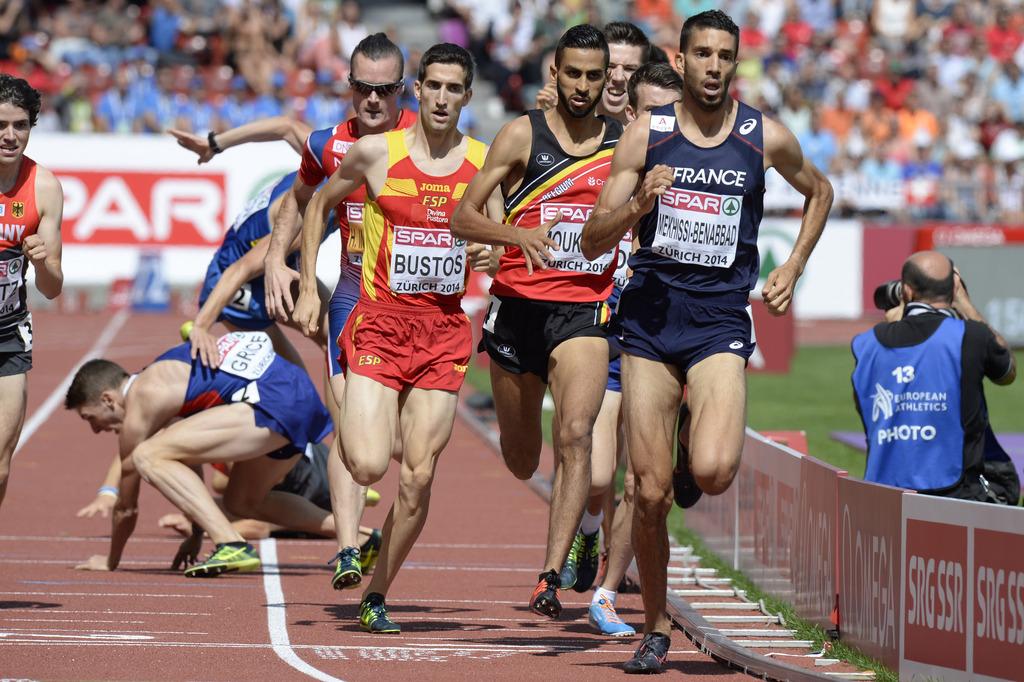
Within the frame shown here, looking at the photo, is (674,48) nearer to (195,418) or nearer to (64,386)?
(64,386)

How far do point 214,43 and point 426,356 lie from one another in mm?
22408

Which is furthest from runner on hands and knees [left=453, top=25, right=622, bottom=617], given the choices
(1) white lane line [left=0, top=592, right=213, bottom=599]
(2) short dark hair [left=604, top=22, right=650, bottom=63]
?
(1) white lane line [left=0, top=592, right=213, bottom=599]

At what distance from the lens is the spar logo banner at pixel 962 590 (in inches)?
249

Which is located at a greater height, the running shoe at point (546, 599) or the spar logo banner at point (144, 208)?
the spar logo banner at point (144, 208)

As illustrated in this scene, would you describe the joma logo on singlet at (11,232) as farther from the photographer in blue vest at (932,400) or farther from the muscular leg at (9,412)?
the photographer in blue vest at (932,400)

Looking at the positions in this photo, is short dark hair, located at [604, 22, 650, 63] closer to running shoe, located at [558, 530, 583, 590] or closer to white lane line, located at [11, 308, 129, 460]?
running shoe, located at [558, 530, 583, 590]

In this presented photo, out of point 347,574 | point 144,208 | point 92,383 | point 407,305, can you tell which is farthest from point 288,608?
point 144,208

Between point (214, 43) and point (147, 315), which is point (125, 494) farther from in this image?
point (214, 43)

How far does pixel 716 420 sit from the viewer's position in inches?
280

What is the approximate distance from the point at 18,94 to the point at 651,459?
3.57m

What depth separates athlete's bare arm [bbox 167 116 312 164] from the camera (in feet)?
34.2

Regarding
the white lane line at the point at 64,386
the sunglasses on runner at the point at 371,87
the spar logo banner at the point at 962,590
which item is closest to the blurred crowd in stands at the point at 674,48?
the white lane line at the point at 64,386

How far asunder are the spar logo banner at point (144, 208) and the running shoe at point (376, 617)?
1932cm

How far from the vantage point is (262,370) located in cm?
1045
